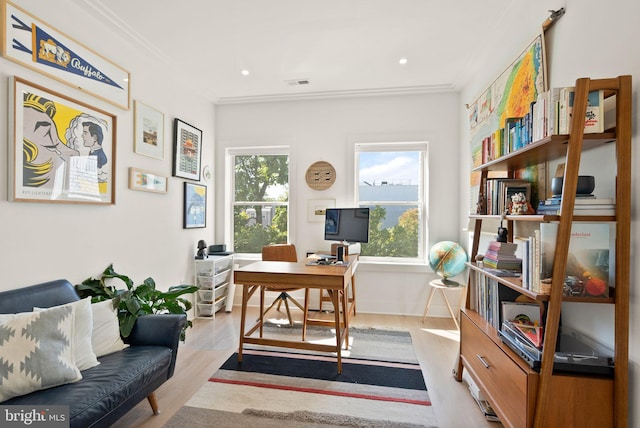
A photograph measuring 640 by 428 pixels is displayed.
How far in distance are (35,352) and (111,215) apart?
1293mm

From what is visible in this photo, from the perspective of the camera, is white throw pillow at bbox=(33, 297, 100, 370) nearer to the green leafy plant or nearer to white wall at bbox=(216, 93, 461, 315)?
Result: the green leafy plant

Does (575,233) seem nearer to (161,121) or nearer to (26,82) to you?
(26,82)

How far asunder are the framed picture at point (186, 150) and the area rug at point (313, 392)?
2.10m

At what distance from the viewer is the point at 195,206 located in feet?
12.2

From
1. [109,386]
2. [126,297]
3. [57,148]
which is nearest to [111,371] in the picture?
[109,386]

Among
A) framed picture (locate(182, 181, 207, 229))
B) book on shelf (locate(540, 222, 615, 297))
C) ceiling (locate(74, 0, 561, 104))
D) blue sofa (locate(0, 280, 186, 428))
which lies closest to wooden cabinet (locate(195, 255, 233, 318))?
framed picture (locate(182, 181, 207, 229))

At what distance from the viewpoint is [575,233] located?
4.58 ft

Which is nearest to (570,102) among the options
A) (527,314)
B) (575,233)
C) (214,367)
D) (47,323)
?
(575,233)

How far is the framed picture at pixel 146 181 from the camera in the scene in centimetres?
271

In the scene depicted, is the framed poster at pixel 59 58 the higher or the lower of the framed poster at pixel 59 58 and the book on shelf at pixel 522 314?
the higher

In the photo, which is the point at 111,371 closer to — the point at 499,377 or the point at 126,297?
the point at 126,297

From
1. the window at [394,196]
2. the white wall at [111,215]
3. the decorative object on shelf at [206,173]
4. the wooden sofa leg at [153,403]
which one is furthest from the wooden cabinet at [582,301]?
the decorative object on shelf at [206,173]

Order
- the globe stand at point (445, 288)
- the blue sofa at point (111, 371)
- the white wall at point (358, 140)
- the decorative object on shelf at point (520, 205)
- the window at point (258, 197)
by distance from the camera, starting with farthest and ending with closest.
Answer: the window at point (258, 197), the white wall at point (358, 140), the globe stand at point (445, 288), the decorative object on shelf at point (520, 205), the blue sofa at point (111, 371)
